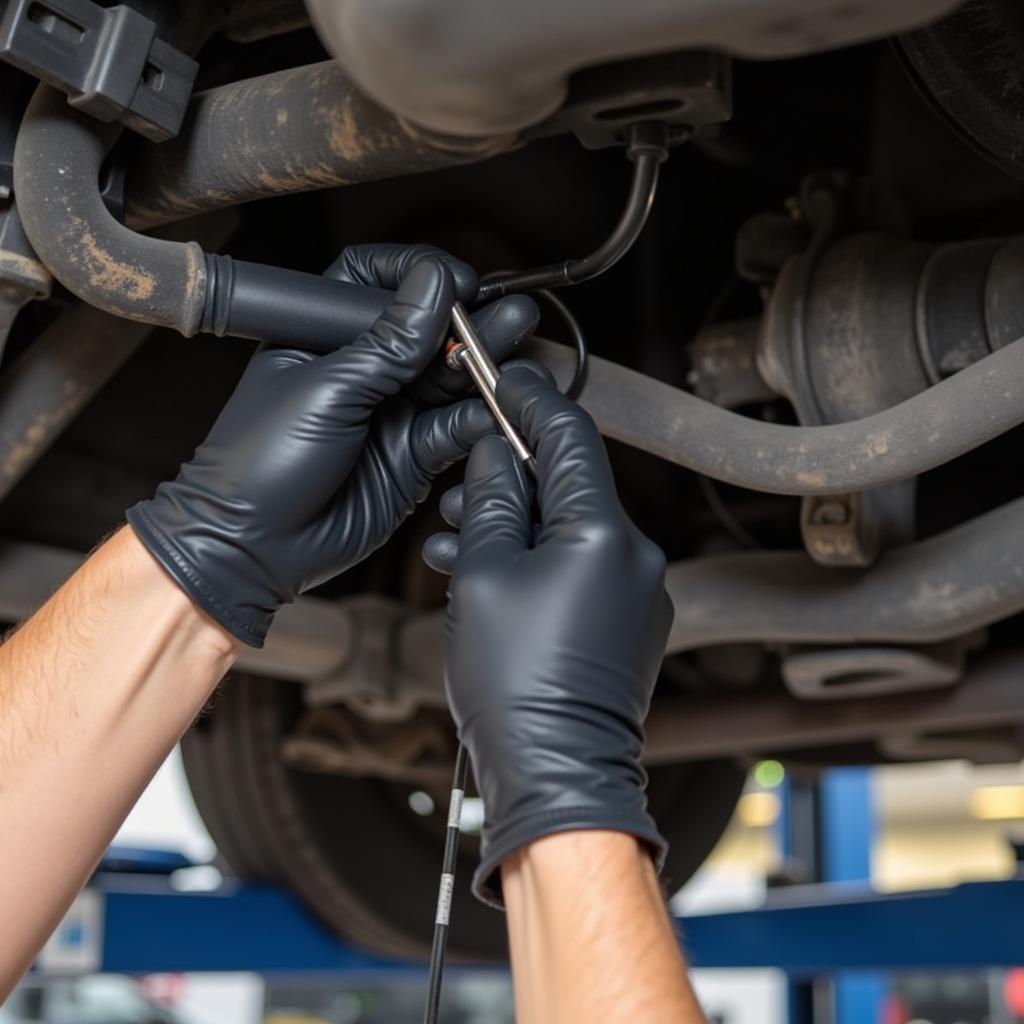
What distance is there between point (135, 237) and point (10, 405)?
0.28 meters

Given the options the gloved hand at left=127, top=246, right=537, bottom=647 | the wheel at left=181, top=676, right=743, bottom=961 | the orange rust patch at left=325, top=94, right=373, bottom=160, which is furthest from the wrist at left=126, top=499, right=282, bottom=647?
the wheel at left=181, top=676, right=743, bottom=961

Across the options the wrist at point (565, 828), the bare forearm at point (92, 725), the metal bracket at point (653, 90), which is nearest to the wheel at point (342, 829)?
the bare forearm at point (92, 725)

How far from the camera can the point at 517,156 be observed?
45.0 inches

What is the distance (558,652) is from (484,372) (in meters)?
0.19

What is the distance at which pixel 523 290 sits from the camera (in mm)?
816

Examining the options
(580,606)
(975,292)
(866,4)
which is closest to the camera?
(866,4)

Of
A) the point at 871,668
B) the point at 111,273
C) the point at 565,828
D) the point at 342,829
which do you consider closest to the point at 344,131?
the point at 111,273

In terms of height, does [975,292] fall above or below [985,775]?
below

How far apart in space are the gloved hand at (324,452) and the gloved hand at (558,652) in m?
0.09

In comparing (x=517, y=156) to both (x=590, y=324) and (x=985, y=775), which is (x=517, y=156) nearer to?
(x=590, y=324)

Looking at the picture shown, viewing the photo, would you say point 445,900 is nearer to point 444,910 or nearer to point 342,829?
point 444,910

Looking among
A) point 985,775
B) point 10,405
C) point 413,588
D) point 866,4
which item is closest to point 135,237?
point 10,405

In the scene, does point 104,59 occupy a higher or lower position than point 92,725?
higher

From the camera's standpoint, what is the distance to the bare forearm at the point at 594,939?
61cm
